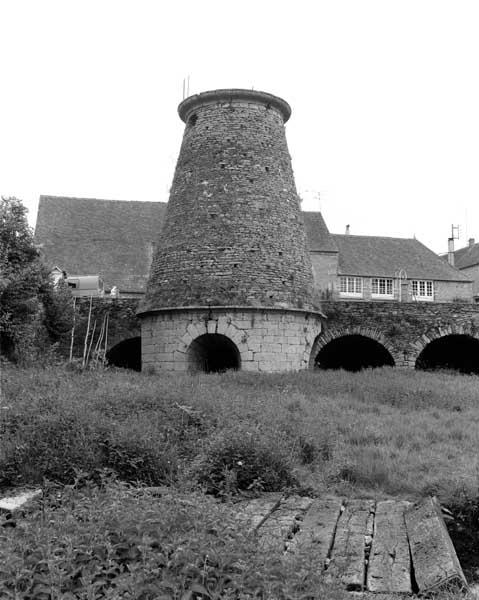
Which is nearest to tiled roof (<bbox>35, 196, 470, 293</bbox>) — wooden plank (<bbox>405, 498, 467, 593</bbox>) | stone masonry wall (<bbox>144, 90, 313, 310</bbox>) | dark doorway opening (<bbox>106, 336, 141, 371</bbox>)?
dark doorway opening (<bbox>106, 336, 141, 371</bbox>)

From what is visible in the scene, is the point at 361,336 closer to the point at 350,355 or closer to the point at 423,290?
the point at 350,355

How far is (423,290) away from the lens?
126ft

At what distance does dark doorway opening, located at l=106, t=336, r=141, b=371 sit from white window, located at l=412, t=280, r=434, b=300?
70.6 ft

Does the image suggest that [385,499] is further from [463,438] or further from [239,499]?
[463,438]

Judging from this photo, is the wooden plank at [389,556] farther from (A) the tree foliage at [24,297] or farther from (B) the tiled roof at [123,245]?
(B) the tiled roof at [123,245]

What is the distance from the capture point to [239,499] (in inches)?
274

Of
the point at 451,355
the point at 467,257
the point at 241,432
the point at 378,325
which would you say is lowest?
the point at 241,432

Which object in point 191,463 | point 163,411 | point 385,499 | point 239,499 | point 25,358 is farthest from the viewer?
point 25,358

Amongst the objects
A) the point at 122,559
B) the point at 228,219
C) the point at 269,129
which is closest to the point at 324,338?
the point at 228,219

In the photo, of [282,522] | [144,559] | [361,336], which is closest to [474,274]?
[361,336]

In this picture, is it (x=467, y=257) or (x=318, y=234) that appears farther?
(x=467, y=257)

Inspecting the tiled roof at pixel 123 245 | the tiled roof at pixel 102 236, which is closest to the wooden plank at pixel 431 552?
the tiled roof at pixel 123 245

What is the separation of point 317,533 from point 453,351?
58.4 feet

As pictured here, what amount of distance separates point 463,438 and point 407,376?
5896mm
